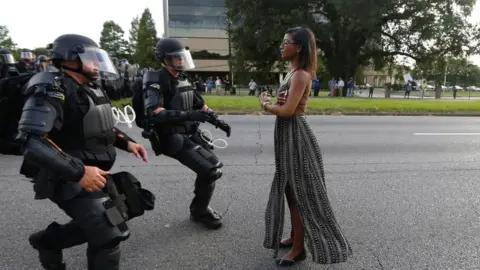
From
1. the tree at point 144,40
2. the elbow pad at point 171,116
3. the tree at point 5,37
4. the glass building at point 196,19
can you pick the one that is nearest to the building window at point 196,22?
the glass building at point 196,19

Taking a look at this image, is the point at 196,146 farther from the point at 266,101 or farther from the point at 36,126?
the point at 36,126

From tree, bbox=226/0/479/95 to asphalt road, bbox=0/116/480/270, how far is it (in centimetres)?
2437

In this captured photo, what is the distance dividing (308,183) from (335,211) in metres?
1.46

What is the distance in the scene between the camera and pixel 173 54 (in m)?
3.24

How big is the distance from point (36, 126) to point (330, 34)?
31296 mm

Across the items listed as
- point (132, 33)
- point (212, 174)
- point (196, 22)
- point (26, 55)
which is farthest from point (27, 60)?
point (132, 33)

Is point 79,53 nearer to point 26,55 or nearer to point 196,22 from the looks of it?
point 26,55

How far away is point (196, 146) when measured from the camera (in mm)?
3371

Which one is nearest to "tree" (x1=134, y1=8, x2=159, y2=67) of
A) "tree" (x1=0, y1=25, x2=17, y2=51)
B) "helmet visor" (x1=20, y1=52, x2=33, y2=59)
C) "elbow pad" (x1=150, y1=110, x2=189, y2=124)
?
"tree" (x1=0, y1=25, x2=17, y2=51)

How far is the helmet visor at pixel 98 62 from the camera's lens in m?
2.16

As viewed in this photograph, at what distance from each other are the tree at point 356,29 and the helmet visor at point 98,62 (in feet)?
92.7

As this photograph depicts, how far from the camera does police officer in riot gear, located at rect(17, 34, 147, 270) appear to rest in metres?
1.89

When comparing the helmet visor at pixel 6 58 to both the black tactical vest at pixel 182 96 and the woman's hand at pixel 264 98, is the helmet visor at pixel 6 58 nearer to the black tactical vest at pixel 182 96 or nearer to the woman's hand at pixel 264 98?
the black tactical vest at pixel 182 96

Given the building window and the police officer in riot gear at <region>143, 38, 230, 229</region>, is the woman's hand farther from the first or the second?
the building window
